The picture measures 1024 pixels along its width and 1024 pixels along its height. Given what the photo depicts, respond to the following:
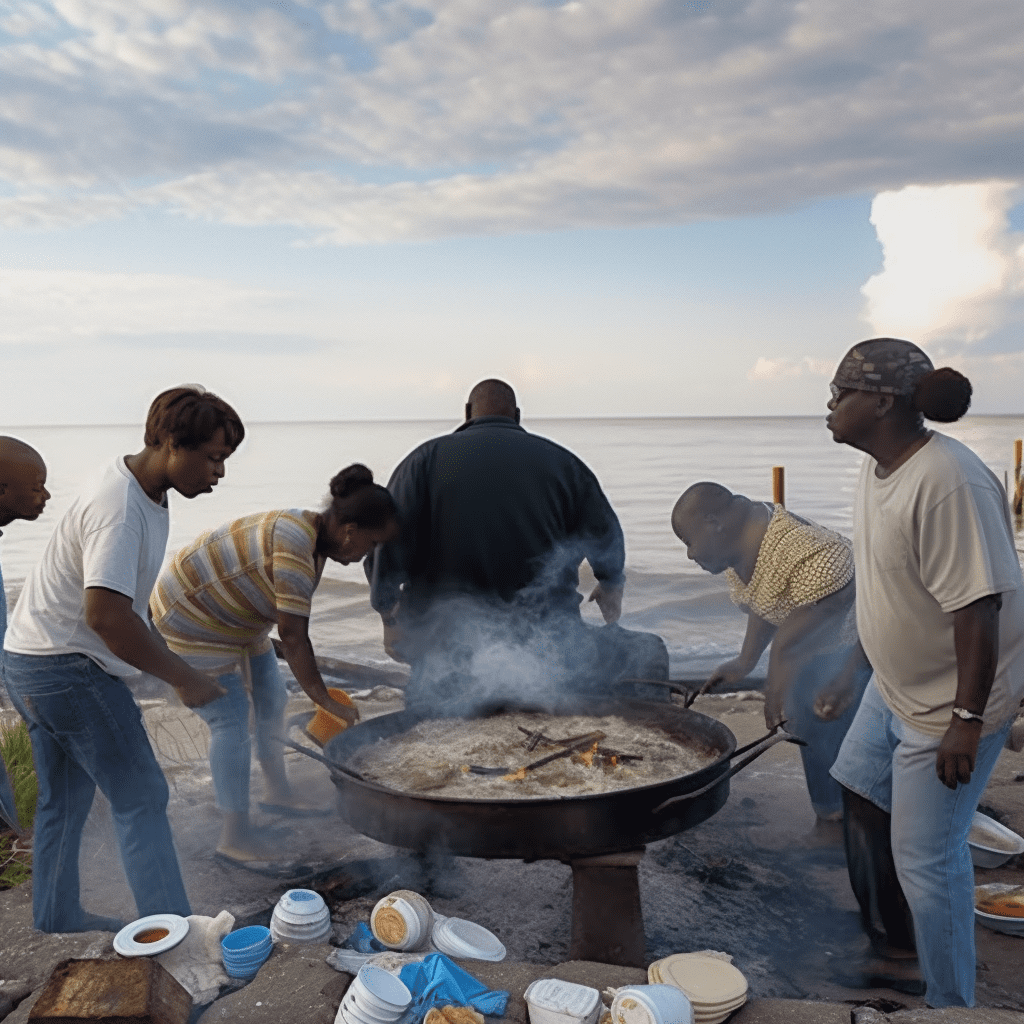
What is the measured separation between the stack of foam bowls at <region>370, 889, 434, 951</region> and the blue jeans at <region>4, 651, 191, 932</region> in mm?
774

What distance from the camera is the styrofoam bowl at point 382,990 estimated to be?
2672mm

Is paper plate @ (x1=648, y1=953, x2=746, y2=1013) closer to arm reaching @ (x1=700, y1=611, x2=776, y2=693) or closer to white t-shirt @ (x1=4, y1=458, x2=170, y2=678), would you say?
arm reaching @ (x1=700, y1=611, x2=776, y2=693)

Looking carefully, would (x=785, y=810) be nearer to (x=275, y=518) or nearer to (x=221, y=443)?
(x=275, y=518)

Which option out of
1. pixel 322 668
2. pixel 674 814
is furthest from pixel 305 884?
pixel 322 668

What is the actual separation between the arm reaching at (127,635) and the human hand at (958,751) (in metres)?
2.58

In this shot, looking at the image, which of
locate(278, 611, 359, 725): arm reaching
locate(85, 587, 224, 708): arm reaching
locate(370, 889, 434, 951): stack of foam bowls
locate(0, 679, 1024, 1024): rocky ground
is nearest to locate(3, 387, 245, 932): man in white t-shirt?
locate(85, 587, 224, 708): arm reaching

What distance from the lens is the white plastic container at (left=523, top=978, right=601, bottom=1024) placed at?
2.69 m

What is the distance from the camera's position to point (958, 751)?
9.36ft

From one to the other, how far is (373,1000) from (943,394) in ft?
8.21

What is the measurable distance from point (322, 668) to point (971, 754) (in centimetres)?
680

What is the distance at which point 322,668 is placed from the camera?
8805mm

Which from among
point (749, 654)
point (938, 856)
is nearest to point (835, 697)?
point (749, 654)

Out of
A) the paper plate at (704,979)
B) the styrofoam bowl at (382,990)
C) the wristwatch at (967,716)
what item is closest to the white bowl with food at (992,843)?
the wristwatch at (967,716)

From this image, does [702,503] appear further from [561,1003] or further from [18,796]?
[18,796]
